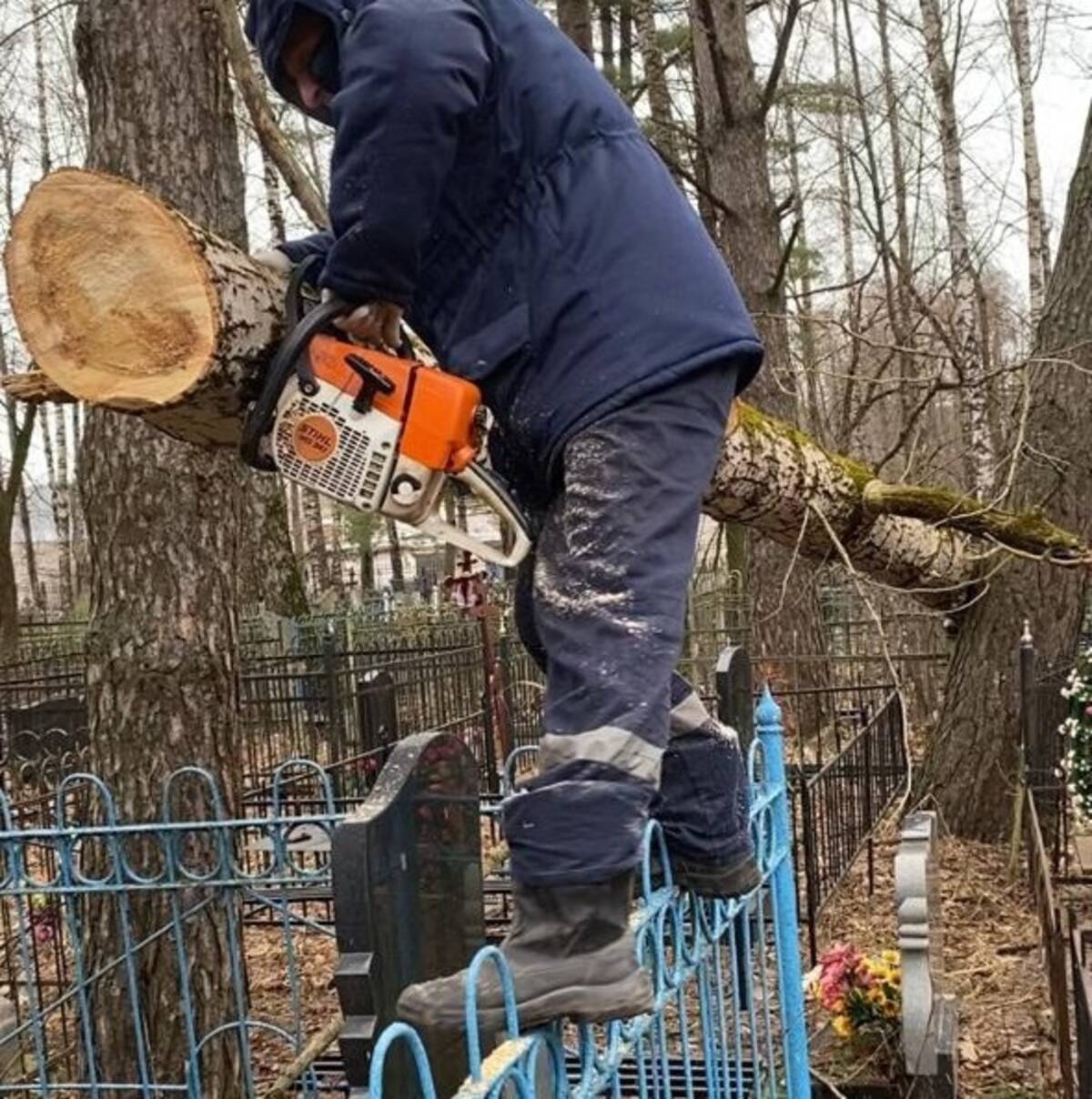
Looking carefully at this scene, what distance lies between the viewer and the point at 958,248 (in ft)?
41.3

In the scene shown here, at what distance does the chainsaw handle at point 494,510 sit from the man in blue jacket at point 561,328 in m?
0.06

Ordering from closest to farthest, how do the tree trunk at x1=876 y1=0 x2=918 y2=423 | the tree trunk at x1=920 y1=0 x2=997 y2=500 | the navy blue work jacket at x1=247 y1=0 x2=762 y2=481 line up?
the navy blue work jacket at x1=247 y1=0 x2=762 y2=481
the tree trunk at x1=920 y1=0 x2=997 y2=500
the tree trunk at x1=876 y1=0 x2=918 y2=423

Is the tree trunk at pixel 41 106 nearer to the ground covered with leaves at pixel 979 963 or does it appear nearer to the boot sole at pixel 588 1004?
the ground covered with leaves at pixel 979 963

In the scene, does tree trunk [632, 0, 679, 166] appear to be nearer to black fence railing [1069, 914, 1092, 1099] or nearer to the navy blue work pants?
black fence railing [1069, 914, 1092, 1099]

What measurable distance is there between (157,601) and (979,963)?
3895 mm

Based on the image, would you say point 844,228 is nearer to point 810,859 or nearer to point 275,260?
point 810,859

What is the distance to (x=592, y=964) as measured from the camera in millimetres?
1800

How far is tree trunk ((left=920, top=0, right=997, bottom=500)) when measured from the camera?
11.4 metres

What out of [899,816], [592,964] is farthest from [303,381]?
[899,816]

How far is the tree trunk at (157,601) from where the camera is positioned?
4199 millimetres

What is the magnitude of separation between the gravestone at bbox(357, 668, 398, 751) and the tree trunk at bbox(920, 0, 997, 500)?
17.1 ft

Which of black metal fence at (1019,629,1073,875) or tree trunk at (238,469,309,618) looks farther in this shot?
tree trunk at (238,469,309,618)

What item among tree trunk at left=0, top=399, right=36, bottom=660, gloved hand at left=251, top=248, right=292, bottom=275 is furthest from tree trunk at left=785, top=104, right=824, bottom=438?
tree trunk at left=0, top=399, right=36, bottom=660

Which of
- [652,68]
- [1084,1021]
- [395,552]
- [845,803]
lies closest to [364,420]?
[1084,1021]
